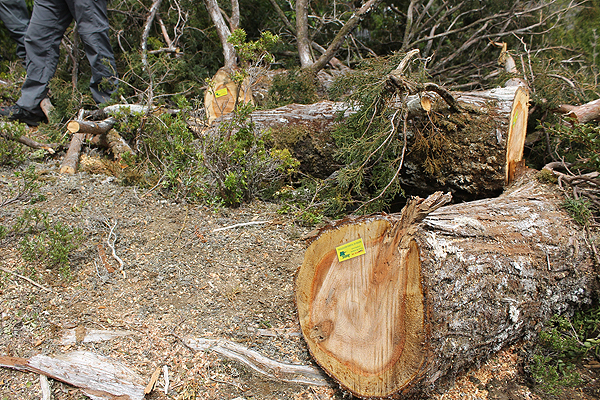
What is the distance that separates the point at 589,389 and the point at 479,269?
3.25 feet

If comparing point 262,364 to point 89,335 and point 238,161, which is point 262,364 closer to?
point 89,335

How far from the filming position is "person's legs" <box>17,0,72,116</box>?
511 cm

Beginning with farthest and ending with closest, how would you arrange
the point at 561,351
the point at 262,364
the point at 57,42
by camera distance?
the point at 57,42
the point at 561,351
the point at 262,364

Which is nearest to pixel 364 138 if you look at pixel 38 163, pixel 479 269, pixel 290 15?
pixel 479 269

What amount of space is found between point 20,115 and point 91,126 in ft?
5.91

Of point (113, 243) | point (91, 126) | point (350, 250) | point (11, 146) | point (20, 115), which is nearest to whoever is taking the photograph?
point (350, 250)

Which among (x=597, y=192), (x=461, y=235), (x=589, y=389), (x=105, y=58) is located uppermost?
(x=105, y=58)

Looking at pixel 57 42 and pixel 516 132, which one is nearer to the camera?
pixel 516 132

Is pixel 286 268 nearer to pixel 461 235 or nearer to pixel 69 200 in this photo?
pixel 461 235

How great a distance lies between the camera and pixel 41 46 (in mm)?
5172

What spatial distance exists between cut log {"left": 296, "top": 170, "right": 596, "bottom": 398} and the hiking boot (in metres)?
5.26

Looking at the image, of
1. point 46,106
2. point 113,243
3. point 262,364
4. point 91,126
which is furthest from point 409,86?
point 46,106

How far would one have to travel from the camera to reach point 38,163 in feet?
14.7

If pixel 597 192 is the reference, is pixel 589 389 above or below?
below
